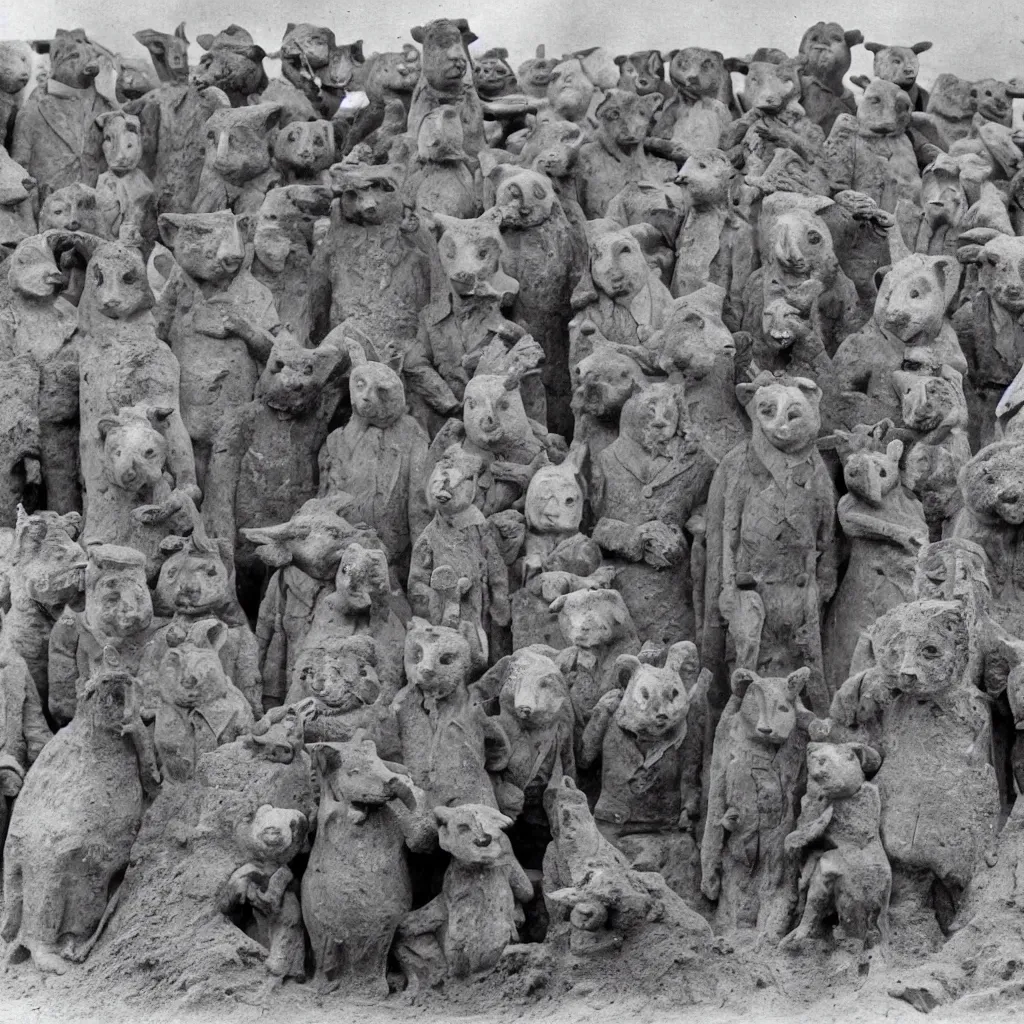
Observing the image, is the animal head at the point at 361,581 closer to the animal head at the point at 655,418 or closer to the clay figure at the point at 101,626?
the clay figure at the point at 101,626

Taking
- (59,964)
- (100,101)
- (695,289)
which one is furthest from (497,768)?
(100,101)

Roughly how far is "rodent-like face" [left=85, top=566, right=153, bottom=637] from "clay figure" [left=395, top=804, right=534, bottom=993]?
1.33m

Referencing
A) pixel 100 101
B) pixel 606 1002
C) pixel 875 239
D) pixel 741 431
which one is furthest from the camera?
pixel 100 101

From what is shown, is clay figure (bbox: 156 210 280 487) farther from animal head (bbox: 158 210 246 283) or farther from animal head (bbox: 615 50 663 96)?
animal head (bbox: 615 50 663 96)

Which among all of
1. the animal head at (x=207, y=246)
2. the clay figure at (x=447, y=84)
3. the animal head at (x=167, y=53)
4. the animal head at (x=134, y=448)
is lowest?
the animal head at (x=134, y=448)

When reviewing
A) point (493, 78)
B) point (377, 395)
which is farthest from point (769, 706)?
point (493, 78)

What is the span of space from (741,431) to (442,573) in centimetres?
137

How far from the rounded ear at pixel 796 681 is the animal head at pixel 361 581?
4.83 ft

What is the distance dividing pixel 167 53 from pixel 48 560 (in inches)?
144

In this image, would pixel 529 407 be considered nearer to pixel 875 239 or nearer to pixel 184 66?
pixel 875 239

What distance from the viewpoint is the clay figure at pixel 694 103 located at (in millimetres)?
14914

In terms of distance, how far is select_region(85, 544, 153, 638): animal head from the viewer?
12.2 m

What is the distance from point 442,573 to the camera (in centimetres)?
1247

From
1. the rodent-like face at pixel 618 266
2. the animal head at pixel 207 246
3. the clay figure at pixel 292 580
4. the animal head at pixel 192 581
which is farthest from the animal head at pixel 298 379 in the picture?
the rodent-like face at pixel 618 266
